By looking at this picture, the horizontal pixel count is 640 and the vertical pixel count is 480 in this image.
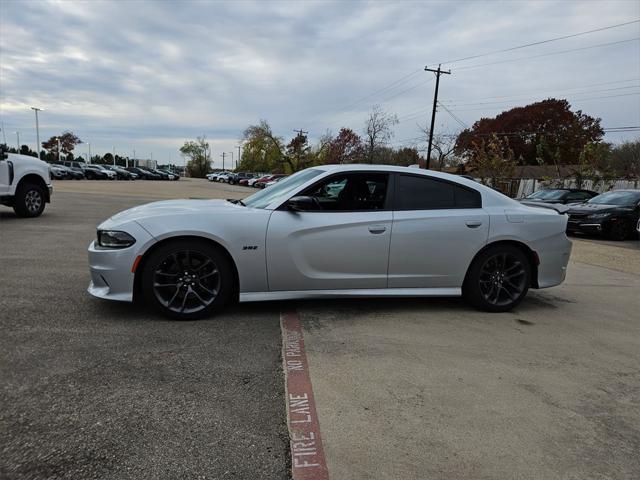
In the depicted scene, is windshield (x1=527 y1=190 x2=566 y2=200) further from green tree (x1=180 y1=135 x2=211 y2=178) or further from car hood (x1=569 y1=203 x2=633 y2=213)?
green tree (x1=180 y1=135 x2=211 y2=178)

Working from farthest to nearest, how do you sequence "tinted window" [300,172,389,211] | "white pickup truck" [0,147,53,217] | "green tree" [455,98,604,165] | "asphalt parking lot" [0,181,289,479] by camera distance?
1. "green tree" [455,98,604,165]
2. "white pickup truck" [0,147,53,217]
3. "tinted window" [300,172,389,211]
4. "asphalt parking lot" [0,181,289,479]

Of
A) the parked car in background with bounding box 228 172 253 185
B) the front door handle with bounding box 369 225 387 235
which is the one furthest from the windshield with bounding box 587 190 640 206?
the parked car in background with bounding box 228 172 253 185

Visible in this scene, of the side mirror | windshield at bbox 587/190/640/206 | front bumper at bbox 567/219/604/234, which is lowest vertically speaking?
front bumper at bbox 567/219/604/234

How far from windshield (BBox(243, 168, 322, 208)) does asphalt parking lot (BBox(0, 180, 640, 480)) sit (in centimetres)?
105

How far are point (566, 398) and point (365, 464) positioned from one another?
1.61 m

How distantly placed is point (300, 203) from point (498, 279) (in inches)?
90.1

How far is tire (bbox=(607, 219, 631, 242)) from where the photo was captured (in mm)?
13109

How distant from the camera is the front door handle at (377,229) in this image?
452cm

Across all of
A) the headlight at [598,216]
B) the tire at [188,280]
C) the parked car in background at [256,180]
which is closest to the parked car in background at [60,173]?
the parked car in background at [256,180]

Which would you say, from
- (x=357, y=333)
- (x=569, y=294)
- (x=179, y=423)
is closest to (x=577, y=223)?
(x=569, y=294)

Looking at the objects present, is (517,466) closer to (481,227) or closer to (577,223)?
(481,227)

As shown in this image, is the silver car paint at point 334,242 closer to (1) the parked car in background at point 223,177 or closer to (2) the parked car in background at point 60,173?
(2) the parked car in background at point 60,173

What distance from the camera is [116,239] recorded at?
410cm

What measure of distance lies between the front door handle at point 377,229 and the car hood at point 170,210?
Result: 122 centimetres
